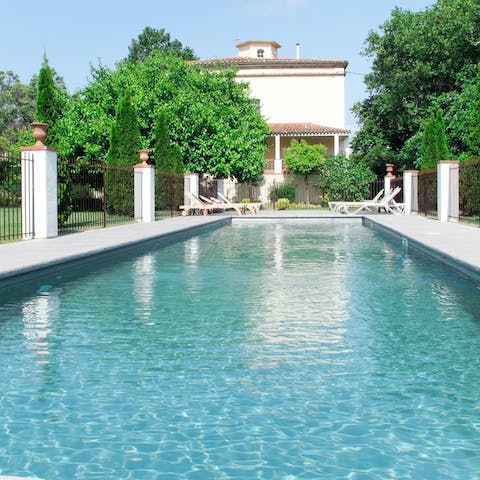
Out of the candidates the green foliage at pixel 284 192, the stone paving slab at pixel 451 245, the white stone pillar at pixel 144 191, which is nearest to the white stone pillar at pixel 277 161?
the green foliage at pixel 284 192

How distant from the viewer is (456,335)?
258 inches

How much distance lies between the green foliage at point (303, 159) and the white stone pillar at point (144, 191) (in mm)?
16312

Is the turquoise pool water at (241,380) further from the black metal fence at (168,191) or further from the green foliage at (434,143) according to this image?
the green foliage at (434,143)

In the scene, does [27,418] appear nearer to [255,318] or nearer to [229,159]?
[255,318]

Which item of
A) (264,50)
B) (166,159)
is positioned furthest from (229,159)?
(264,50)

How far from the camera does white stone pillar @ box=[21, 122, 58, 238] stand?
1591 centimetres

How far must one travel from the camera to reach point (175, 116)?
32469 mm

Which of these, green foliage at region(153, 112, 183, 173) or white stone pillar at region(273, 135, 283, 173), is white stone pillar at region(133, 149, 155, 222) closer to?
green foliage at region(153, 112, 183, 173)

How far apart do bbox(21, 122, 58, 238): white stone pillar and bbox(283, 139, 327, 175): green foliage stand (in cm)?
2562

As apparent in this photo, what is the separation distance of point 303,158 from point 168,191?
1258 centimetres

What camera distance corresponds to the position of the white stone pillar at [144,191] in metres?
25.4

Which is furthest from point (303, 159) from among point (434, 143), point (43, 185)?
point (43, 185)

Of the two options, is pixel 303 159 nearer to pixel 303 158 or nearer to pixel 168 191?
pixel 303 158

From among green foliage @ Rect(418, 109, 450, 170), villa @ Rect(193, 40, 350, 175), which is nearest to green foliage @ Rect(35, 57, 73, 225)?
green foliage @ Rect(418, 109, 450, 170)
